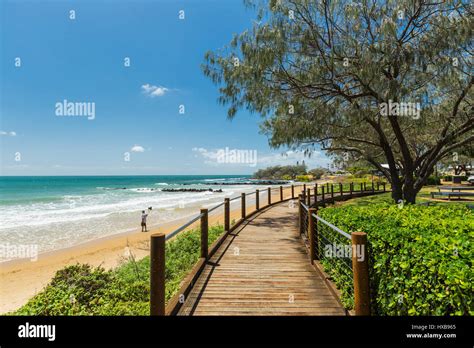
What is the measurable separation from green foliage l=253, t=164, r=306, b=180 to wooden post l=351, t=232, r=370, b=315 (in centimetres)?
11300

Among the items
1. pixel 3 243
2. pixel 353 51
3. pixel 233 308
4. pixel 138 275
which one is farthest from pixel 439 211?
pixel 3 243

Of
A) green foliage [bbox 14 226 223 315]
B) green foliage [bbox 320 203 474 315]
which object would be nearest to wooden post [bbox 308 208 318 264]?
green foliage [bbox 320 203 474 315]

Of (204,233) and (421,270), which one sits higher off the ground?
(421,270)

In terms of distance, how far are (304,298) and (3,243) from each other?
16633mm

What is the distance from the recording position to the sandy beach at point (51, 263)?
7.53 metres

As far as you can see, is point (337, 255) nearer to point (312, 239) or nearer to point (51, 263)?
point (312, 239)

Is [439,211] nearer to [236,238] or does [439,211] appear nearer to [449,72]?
[236,238]

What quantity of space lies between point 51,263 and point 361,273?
1202 centimetres

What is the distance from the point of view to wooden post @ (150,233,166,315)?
3186 mm

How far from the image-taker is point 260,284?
4496mm

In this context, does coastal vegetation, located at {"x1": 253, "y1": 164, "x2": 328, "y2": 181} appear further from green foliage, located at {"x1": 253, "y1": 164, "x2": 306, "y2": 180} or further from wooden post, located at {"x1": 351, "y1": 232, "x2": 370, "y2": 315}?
wooden post, located at {"x1": 351, "y1": 232, "x2": 370, "y2": 315}

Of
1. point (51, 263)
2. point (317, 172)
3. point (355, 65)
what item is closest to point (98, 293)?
point (51, 263)
